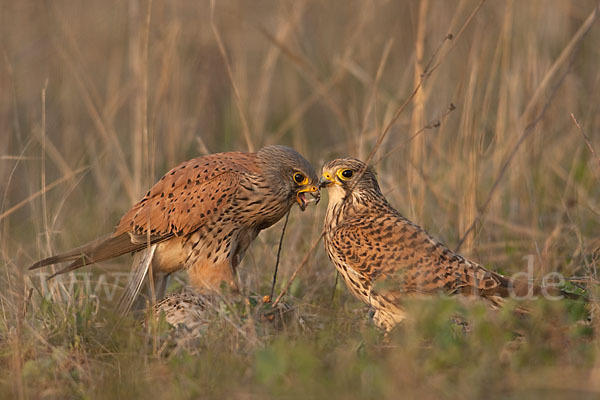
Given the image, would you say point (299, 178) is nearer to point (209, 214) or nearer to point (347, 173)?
point (347, 173)

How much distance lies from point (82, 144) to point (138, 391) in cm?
537

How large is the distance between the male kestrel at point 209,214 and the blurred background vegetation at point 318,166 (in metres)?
0.34

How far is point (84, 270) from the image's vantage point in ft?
17.8

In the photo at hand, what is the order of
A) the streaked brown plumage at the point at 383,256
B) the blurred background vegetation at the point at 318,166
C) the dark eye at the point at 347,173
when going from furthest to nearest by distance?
the dark eye at the point at 347,173 < the streaked brown plumage at the point at 383,256 < the blurred background vegetation at the point at 318,166

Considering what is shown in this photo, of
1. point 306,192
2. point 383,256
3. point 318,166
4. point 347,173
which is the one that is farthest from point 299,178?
point 318,166

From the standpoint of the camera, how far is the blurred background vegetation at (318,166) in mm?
3414

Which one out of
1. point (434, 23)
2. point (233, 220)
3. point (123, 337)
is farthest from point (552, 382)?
point (434, 23)

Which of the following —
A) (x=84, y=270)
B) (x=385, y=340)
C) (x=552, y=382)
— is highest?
(x=552, y=382)

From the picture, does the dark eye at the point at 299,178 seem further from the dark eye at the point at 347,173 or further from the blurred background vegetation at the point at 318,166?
the blurred background vegetation at the point at 318,166

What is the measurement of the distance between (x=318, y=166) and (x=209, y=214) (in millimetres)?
2417

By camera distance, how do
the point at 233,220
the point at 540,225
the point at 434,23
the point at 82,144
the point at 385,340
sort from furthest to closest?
the point at 82,144 → the point at 434,23 → the point at 540,225 → the point at 233,220 → the point at 385,340

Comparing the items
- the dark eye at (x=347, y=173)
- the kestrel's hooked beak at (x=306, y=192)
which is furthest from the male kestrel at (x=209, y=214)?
the dark eye at (x=347, y=173)

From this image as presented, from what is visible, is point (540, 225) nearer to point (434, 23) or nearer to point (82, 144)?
point (434, 23)

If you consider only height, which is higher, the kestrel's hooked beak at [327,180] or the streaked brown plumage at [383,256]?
the kestrel's hooked beak at [327,180]
